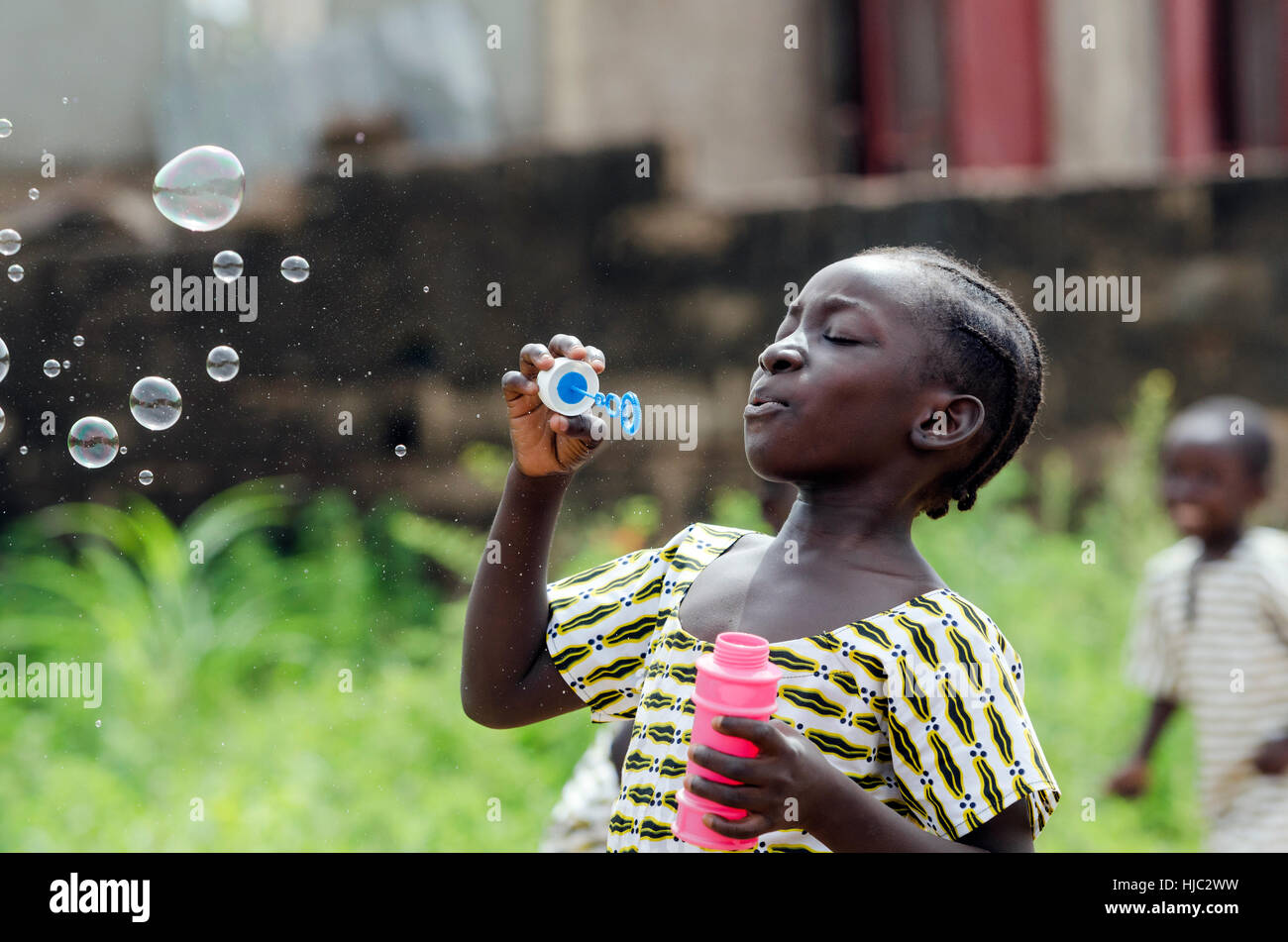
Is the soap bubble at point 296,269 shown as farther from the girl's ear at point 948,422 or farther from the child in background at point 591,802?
the girl's ear at point 948,422

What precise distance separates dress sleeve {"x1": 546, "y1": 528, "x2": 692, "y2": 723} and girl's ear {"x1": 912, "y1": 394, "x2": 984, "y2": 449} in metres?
0.34

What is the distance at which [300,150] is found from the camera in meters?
5.59

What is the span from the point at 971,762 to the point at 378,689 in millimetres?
3188

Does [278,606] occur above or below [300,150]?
below

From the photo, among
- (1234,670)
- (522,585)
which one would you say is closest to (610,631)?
(522,585)

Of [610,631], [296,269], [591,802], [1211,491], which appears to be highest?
[296,269]

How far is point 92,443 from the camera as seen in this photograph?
2316mm

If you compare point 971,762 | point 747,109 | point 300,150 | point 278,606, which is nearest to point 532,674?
point 971,762

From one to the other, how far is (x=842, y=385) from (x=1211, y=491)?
214 cm

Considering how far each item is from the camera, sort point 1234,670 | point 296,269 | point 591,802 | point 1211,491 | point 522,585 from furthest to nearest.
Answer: point 1211,491 → point 1234,670 → point 591,802 → point 296,269 → point 522,585

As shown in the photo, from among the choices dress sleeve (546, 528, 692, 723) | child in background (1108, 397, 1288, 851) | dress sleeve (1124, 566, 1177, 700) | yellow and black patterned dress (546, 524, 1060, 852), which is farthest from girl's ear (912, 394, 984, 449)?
dress sleeve (1124, 566, 1177, 700)

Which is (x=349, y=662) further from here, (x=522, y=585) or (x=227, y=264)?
(x=522, y=585)

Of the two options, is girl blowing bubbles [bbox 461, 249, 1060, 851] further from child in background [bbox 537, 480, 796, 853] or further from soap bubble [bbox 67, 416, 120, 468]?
soap bubble [bbox 67, 416, 120, 468]
